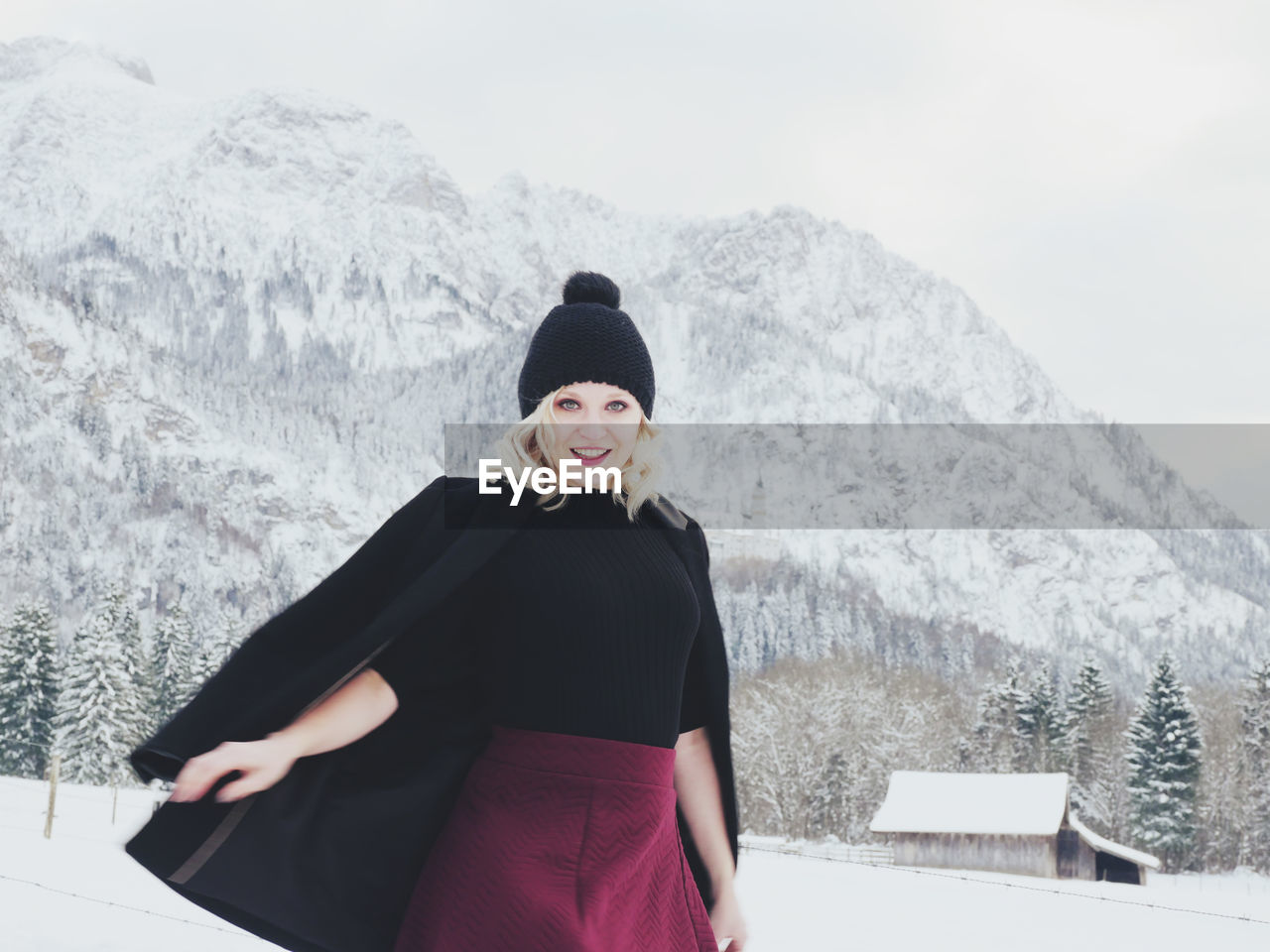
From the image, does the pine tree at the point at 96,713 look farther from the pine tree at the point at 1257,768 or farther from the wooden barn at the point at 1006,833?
the pine tree at the point at 1257,768

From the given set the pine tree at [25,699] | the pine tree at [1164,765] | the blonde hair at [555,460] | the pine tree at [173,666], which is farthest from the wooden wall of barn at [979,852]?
the blonde hair at [555,460]

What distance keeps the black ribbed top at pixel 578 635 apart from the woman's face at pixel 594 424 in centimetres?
17

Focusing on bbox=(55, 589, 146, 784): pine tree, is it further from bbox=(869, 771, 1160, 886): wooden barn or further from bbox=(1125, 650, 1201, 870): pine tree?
bbox=(1125, 650, 1201, 870): pine tree

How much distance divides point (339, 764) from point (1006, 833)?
128 ft

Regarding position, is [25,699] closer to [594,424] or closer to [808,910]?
[808,910]

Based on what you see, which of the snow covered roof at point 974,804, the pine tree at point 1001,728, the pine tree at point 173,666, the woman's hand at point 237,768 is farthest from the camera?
the pine tree at point 1001,728

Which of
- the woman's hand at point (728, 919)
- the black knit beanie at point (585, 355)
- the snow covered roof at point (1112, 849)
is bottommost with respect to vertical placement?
the snow covered roof at point (1112, 849)

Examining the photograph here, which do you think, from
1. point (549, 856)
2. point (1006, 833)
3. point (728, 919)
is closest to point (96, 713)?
point (1006, 833)

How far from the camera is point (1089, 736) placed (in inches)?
1997

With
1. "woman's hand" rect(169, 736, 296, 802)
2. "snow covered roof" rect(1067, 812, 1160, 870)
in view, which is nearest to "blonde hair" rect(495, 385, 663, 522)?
"woman's hand" rect(169, 736, 296, 802)

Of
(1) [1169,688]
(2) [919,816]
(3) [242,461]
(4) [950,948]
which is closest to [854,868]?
(4) [950,948]

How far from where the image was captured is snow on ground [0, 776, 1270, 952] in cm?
938

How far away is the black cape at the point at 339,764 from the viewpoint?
2564mm

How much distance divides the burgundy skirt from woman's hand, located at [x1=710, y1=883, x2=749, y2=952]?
0.39 m
